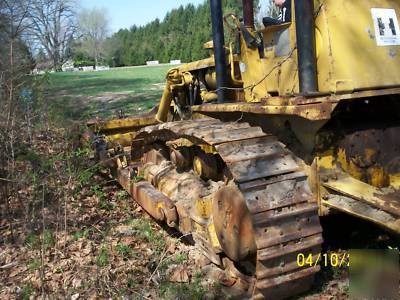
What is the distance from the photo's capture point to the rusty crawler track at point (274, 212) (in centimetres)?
344

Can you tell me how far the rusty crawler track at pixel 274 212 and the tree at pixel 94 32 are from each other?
316 feet

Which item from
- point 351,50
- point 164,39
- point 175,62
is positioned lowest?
point 351,50

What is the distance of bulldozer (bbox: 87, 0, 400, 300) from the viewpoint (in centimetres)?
347

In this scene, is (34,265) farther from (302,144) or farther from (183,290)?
(302,144)

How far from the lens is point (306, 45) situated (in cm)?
362

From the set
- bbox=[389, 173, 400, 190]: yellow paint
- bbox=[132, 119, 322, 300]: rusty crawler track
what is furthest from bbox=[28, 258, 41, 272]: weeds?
bbox=[389, 173, 400, 190]: yellow paint

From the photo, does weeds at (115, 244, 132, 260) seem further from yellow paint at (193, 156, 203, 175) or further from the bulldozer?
yellow paint at (193, 156, 203, 175)

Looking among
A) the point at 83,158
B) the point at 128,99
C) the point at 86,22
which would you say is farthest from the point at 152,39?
the point at 83,158

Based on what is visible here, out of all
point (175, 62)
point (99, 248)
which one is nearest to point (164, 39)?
point (175, 62)

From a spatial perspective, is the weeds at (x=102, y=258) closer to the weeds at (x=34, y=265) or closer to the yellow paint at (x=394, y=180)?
the weeds at (x=34, y=265)

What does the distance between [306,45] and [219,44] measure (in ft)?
5.33

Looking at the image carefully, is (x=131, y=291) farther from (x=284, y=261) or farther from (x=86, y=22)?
(x=86, y=22)

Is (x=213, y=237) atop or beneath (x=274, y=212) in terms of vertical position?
beneath

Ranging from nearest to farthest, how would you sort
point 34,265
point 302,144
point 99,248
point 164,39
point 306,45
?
point 306,45 < point 302,144 < point 34,265 < point 99,248 < point 164,39
